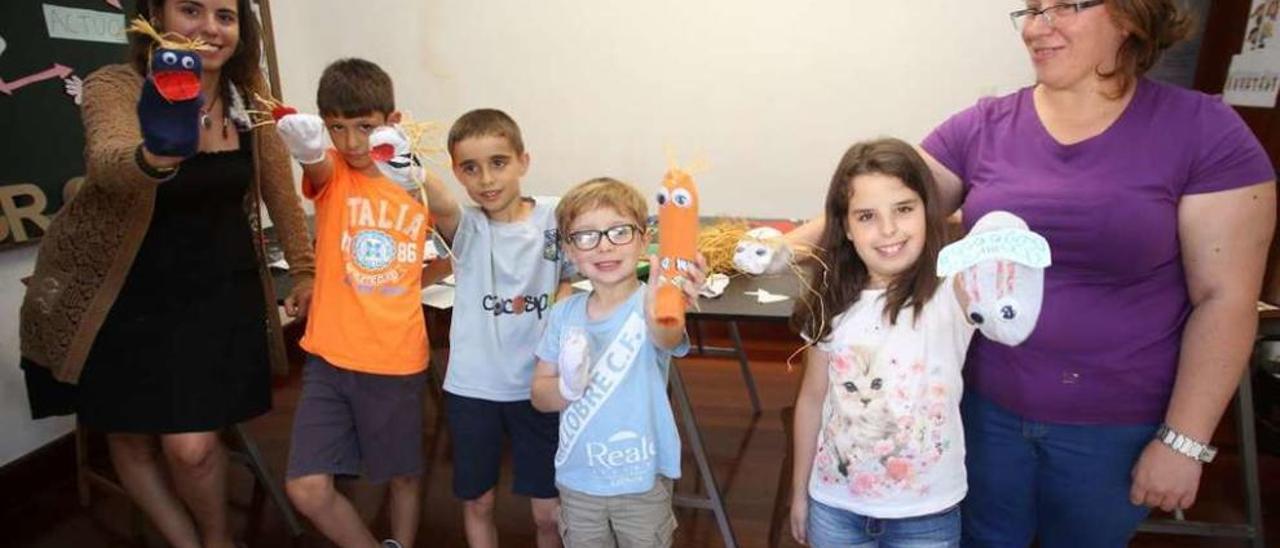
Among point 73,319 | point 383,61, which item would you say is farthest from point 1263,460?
point 383,61

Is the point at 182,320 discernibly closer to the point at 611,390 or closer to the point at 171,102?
the point at 171,102

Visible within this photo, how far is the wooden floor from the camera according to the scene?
2256 millimetres

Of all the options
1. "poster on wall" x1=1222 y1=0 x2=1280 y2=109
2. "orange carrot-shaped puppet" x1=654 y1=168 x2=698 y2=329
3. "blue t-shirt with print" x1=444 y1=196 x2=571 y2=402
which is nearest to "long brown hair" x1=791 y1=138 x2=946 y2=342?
"orange carrot-shaped puppet" x1=654 y1=168 x2=698 y2=329

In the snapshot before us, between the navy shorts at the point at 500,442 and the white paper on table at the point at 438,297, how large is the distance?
565 millimetres

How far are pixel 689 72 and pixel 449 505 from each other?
2188 millimetres

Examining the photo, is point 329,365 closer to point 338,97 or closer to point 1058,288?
point 338,97

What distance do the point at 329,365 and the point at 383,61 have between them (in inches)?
99.6

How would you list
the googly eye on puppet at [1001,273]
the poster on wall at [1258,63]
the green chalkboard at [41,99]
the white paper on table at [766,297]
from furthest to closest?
1. the poster on wall at [1258,63]
2. the green chalkboard at [41,99]
3. the white paper on table at [766,297]
4. the googly eye on puppet at [1001,273]

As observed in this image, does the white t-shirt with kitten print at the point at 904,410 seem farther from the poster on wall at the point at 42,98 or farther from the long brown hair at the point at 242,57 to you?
the poster on wall at the point at 42,98

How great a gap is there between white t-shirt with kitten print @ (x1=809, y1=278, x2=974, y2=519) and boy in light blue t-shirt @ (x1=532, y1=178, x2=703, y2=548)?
340mm

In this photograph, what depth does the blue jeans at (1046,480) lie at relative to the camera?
3.93 ft

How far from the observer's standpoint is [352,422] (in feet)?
5.85

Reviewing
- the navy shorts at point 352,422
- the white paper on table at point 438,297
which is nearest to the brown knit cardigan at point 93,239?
the navy shorts at point 352,422

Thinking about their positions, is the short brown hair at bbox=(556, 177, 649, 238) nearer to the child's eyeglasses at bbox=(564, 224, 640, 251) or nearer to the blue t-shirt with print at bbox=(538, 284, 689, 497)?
the child's eyeglasses at bbox=(564, 224, 640, 251)
